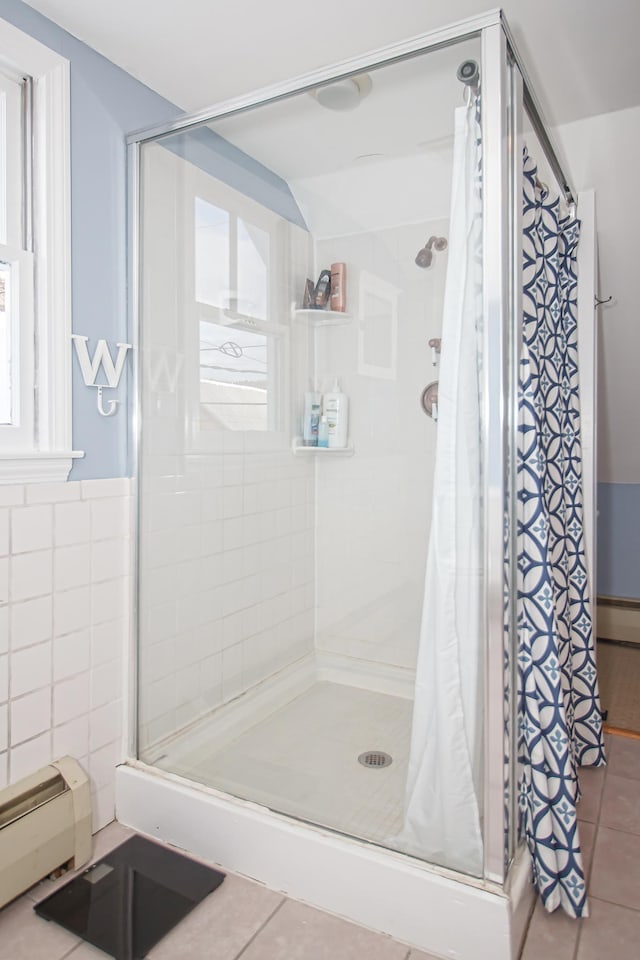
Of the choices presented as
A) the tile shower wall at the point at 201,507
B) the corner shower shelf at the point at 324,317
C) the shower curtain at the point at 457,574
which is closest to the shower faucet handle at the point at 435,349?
the shower curtain at the point at 457,574

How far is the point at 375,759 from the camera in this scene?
1768mm

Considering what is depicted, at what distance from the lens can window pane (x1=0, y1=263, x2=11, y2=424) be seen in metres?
1.59

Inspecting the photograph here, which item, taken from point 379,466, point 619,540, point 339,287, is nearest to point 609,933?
point 379,466

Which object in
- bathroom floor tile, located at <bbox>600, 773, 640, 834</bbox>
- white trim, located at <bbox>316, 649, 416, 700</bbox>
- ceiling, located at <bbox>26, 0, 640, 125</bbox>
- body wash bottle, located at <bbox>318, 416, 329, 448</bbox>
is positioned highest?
ceiling, located at <bbox>26, 0, 640, 125</bbox>

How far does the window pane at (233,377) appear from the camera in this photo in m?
1.98

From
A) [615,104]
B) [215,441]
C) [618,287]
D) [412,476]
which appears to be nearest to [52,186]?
[215,441]

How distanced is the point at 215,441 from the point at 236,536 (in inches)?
12.6

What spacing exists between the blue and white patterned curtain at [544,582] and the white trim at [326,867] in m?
0.22

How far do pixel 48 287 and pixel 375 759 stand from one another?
1.50 m

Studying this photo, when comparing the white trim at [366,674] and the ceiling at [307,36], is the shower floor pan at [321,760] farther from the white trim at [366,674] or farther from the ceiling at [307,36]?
the ceiling at [307,36]

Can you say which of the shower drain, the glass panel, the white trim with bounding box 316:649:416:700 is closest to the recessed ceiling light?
the glass panel

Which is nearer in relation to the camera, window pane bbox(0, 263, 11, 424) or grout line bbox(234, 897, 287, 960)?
grout line bbox(234, 897, 287, 960)

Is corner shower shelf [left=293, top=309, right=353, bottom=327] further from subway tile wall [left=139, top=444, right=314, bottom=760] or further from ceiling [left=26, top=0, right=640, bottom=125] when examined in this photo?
ceiling [left=26, top=0, right=640, bottom=125]

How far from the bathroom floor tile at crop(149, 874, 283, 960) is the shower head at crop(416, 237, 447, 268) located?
1.62m
